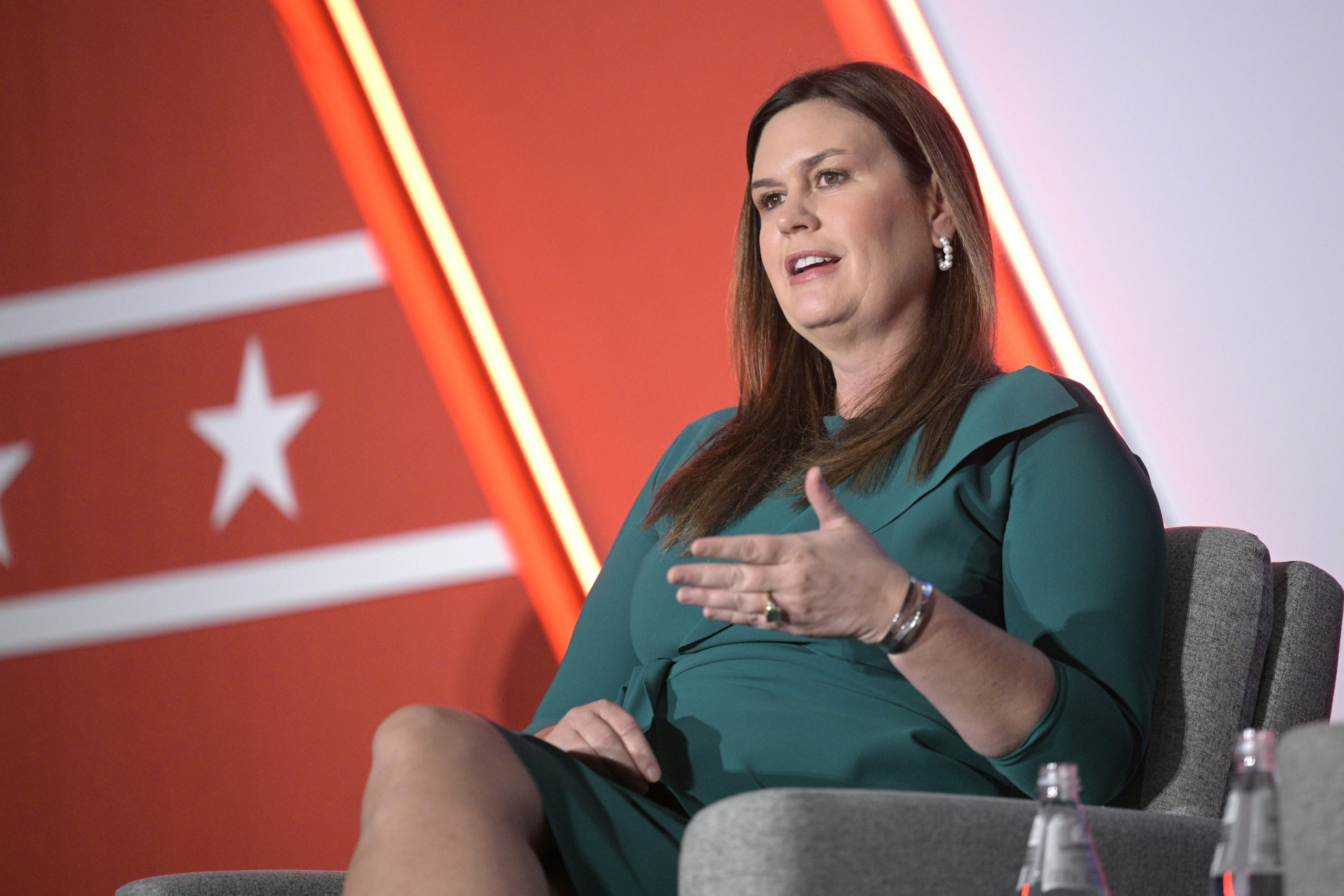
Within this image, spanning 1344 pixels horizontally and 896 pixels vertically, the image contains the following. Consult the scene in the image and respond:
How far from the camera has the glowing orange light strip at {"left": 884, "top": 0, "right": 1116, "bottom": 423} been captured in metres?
2.04

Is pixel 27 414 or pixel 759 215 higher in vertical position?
pixel 27 414

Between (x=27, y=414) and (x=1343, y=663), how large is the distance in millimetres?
2349

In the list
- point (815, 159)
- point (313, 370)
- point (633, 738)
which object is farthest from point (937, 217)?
point (313, 370)

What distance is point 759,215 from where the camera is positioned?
1.74m

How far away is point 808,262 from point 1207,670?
662mm

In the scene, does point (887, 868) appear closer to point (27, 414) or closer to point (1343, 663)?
point (1343, 663)

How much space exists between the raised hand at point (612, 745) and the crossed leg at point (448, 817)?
0.48ft

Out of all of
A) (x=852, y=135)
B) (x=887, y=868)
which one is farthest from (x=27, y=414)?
(x=887, y=868)

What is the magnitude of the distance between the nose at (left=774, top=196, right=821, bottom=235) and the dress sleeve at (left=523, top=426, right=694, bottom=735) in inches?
15.2

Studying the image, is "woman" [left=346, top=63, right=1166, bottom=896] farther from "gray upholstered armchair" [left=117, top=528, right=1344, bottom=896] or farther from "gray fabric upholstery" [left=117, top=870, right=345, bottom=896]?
"gray fabric upholstery" [left=117, top=870, right=345, bottom=896]

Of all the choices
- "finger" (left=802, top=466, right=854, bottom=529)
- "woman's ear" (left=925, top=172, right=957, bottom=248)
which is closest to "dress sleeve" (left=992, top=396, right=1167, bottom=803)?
"finger" (left=802, top=466, right=854, bottom=529)

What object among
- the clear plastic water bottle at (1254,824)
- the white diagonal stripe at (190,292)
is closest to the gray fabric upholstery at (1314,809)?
the clear plastic water bottle at (1254,824)

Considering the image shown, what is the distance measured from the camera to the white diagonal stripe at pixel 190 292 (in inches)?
92.7

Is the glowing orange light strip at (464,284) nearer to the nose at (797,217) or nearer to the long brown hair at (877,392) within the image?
the long brown hair at (877,392)
